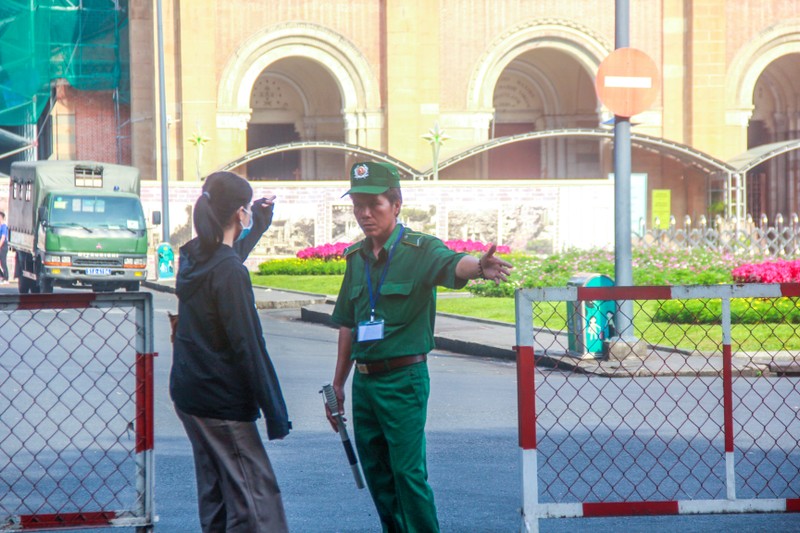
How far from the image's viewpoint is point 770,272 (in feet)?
55.5

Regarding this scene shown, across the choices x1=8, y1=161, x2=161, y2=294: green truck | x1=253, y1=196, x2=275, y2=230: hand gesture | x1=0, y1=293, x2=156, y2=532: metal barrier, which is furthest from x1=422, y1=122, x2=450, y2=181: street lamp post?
x1=253, y1=196, x2=275, y2=230: hand gesture

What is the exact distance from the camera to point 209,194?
191 inches

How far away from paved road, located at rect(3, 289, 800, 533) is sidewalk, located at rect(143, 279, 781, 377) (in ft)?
2.25

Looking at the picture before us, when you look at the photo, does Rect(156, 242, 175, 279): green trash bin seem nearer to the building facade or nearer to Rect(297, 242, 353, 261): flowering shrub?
Rect(297, 242, 353, 261): flowering shrub

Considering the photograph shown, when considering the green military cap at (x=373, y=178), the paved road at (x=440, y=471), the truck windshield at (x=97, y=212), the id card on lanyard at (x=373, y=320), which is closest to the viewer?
the id card on lanyard at (x=373, y=320)

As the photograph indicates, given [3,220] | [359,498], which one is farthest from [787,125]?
[359,498]

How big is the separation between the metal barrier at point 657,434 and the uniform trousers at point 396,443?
0.51m

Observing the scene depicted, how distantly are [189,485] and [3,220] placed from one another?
24387mm

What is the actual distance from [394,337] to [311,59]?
32234 millimetres

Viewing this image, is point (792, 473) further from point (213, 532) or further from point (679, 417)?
point (213, 532)

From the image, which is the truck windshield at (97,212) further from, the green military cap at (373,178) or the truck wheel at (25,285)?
the green military cap at (373,178)

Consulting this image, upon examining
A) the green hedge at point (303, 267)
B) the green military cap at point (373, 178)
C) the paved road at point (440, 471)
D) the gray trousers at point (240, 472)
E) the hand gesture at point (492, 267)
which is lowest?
the paved road at point (440, 471)

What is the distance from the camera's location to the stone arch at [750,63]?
3825 centimetres

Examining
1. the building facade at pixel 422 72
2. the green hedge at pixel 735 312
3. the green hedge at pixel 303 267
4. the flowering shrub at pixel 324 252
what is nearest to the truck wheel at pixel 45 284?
the green hedge at pixel 303 267
